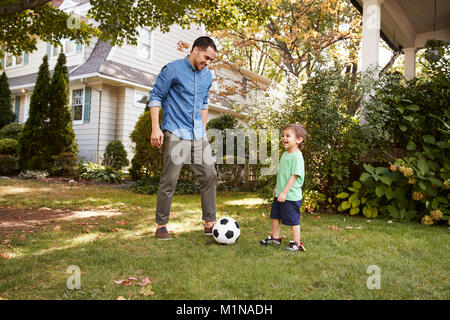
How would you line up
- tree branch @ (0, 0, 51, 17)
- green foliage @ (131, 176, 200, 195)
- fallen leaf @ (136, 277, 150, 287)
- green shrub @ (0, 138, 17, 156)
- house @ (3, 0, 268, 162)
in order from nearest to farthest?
1. fallen leaf @ (136, 277, 150, 287)
2. tree branch @ (0, 0, 51, 17)
3. green foliage @ (131, 176, 200, 195)
4. green shrub @ (0, 138, 17, 156)
5. house @ (3, 0, 268, 162)

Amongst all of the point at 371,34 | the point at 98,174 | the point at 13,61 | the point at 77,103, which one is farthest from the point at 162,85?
the point at 13,61

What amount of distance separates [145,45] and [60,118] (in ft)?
16.9

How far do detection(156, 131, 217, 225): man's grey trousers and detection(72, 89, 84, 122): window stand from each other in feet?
→ 34.7

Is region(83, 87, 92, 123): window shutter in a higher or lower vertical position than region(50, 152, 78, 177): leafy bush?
higher

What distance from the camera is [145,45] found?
44.5 ft

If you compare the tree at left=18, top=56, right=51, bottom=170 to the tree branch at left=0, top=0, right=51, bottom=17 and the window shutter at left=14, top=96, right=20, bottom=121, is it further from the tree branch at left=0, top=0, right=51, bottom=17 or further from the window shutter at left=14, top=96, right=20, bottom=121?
the tree branch at left=0, top=0, right=51, bottom=17

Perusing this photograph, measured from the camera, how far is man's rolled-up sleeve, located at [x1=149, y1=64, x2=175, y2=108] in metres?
3.47

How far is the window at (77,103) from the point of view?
1273cm

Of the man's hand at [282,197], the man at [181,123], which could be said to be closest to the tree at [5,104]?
the man at [181,123]

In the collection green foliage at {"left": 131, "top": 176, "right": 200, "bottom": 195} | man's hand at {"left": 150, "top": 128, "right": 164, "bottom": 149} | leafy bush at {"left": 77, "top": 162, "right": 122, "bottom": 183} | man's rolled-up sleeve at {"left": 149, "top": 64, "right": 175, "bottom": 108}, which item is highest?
man's rolled-up sleeve at {"left": 149, "top": 64, "right": 175, "bottom": 108}

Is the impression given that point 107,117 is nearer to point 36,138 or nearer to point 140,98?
point 140,98

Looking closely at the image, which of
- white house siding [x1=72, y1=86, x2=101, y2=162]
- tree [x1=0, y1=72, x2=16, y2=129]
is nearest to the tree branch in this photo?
white house siding [x1=72, y1=86, x2=101, y2=162]

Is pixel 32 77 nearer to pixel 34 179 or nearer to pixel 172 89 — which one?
pixel 34 179
